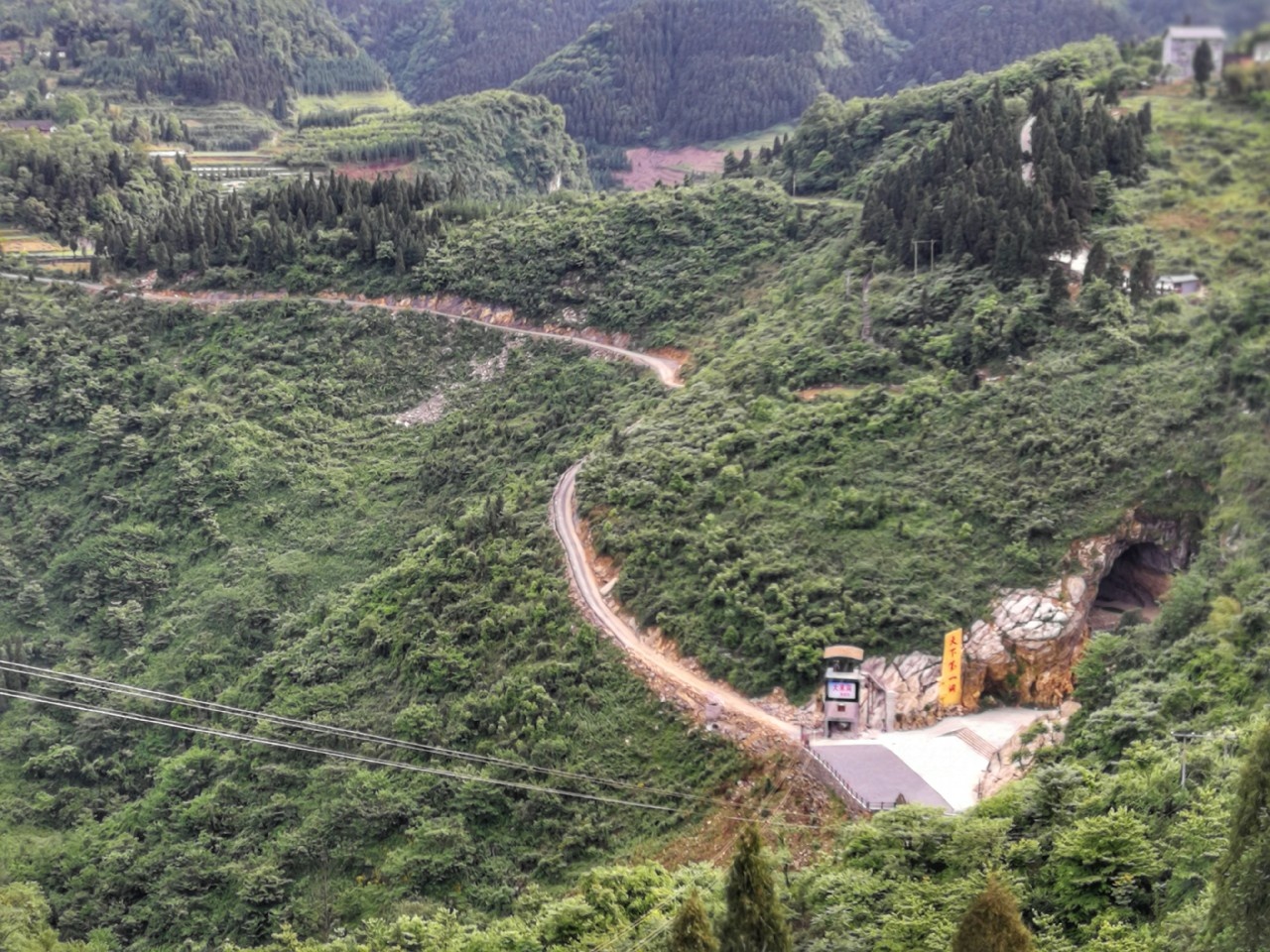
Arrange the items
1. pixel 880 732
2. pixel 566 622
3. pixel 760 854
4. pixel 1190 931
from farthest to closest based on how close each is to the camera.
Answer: pixel 566 622 → pixel 880 732 → pixel 760 854 → pixel 1190 931

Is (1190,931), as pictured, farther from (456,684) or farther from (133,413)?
(133,413)

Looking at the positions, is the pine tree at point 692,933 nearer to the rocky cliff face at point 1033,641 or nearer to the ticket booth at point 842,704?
the ticket booth at point 842,704

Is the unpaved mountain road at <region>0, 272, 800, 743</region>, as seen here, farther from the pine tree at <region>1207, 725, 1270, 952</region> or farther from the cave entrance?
the pine tree at <region>1207, 725, 1270, 952</region>

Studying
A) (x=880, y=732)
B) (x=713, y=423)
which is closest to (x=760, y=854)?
(x=880, y=732)

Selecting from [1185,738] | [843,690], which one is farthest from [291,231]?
[1185,738]

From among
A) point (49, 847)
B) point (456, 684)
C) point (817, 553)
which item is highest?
point (817, 553)

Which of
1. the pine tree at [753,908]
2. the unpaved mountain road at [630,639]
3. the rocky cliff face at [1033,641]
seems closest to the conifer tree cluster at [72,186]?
the unpaved mountain road at [630,639]

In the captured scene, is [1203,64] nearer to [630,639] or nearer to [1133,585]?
[1133,585]
